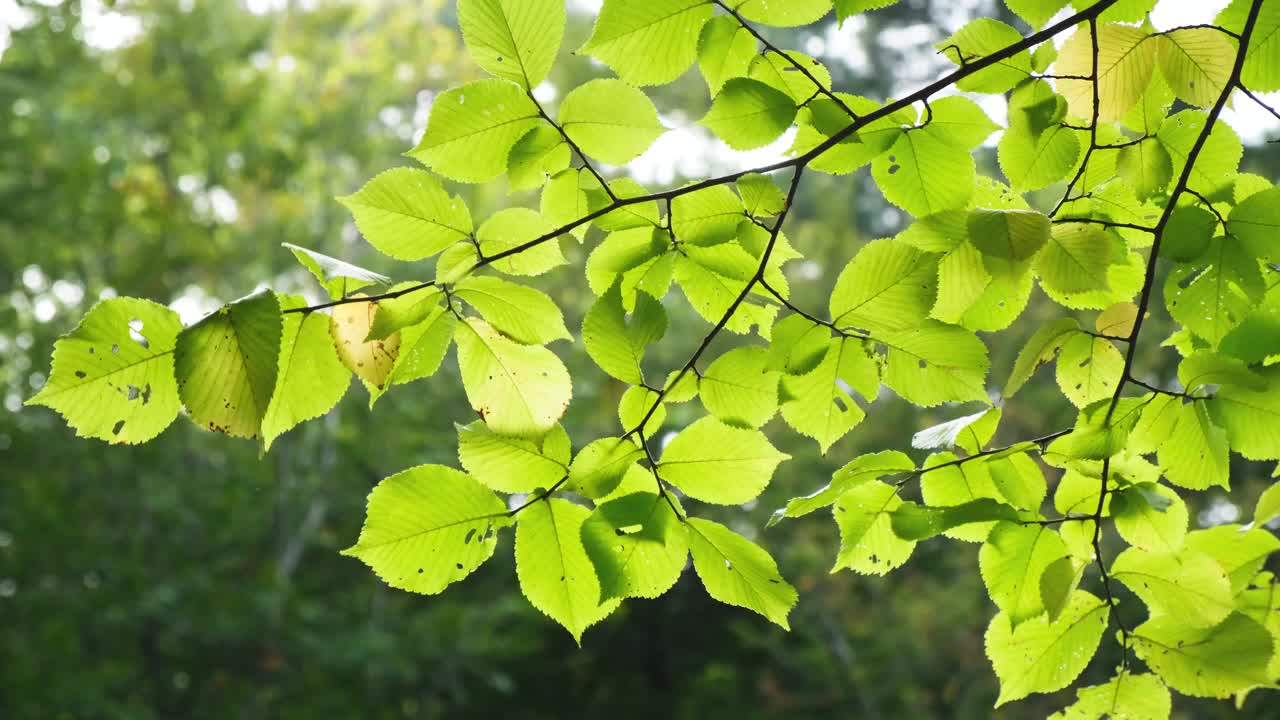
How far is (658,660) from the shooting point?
7.08 metres

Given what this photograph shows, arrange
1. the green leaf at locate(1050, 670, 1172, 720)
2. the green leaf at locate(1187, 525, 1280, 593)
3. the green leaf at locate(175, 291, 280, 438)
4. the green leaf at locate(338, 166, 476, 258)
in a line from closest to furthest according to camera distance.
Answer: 1. the green leaf at locate(175, 291, 280, 438)
2. the green leaf at locate(338, 166, 476, 258)
3. the green leaf at locate(1050, 670, 1172, 720)
4. the green leaf at locate(1187, 525, 1280, 593)

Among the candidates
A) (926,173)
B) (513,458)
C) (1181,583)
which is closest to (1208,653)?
(1181,583)

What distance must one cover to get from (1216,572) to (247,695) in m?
6.23

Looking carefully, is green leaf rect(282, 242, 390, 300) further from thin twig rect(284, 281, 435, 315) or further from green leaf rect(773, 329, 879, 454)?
green leaf rect(773, 329, 879, 454)

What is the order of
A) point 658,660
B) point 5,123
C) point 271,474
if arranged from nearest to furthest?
point 5,123 → point 271,474 → point 658,660

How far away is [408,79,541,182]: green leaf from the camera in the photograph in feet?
1.75

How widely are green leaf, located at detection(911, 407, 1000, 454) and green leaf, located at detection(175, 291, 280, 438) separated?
38 centimetres

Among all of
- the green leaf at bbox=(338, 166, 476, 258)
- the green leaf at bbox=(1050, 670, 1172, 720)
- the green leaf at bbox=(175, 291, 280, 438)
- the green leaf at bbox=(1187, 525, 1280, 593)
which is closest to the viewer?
the green leaf at bbox=(175, 291, 280, 438)

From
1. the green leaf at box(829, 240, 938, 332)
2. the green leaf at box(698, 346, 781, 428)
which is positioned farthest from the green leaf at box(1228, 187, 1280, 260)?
the green leaf at box(698, 346, 781, 428)

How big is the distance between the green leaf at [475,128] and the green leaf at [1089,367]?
0.40 m

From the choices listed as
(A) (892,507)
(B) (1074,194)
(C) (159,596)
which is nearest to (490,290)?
(A) (892,507)

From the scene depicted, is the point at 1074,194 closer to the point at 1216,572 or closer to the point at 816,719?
the point at 1216,572

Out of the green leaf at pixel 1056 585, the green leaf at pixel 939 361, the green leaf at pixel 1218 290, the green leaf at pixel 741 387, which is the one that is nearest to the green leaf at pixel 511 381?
the green leaf at pixel 741 387

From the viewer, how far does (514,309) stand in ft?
1.79
